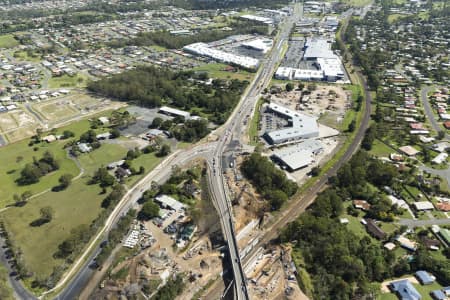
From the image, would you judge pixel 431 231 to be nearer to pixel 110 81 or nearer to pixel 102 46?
pixel 110 81

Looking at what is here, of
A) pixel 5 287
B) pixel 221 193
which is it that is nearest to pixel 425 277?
pixel 221 193

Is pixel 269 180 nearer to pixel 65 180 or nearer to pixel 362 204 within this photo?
pixel 362 204

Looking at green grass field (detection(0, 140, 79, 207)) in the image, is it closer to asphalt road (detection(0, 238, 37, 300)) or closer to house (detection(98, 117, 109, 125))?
house (detection(98, 117, 109, 125))

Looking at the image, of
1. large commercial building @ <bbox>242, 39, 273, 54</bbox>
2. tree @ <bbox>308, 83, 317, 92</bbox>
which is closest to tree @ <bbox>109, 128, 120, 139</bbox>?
tree @ <bbox>308, 83, 317, 92</bbox>

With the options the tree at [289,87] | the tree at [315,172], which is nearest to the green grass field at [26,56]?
the tree at [289,87]

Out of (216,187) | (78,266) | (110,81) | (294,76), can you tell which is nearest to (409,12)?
(294,76)
